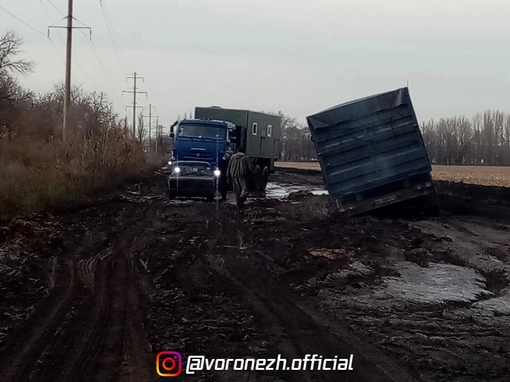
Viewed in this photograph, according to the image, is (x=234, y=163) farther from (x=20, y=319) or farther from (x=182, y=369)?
(x=182, y=369)

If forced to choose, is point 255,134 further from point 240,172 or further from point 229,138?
point 240,172

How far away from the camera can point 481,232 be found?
15.9 metres

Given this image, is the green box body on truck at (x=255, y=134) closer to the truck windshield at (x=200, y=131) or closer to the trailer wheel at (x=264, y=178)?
the trailer wheel at (x=264, y=178)

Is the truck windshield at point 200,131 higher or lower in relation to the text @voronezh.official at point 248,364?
higher

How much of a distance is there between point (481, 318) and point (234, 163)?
14.2 meters

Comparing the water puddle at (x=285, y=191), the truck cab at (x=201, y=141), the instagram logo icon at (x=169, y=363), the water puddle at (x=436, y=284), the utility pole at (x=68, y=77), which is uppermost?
the utility pole at (x=68, y=77)

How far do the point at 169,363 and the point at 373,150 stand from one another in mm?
11462

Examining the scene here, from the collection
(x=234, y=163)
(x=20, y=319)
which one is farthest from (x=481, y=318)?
(x=234, y=163)

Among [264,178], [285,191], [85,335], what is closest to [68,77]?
[264,178]

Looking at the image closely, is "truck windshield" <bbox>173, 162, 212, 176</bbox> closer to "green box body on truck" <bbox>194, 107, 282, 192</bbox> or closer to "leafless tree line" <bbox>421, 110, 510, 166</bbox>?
"green box body on truck" <bbox>194, 107, 282, 192</bbox>

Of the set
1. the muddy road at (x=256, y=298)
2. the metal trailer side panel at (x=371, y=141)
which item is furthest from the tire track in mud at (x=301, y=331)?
the metal trailer side panel at (x=371, y=141)

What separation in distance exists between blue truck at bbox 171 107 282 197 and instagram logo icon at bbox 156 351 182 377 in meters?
18.3

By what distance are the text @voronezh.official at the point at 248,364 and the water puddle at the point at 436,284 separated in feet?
9.79

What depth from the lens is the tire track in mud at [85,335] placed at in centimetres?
578
